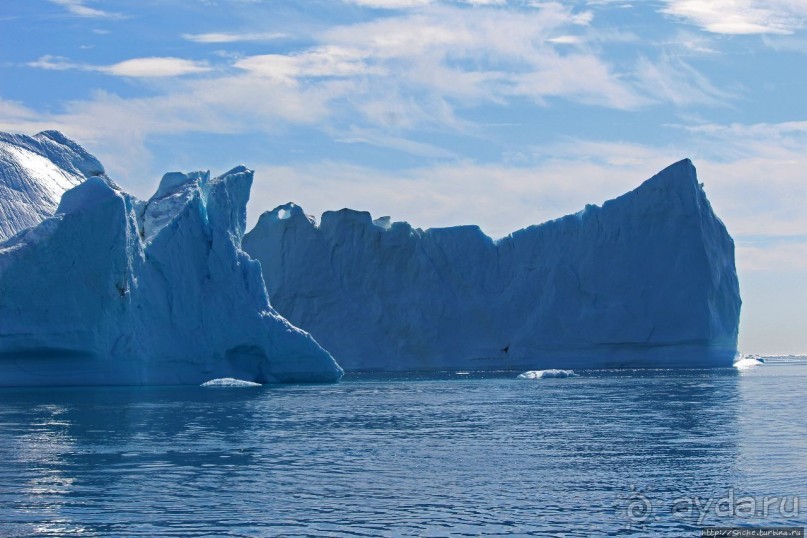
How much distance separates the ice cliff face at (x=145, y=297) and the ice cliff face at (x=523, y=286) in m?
10.9

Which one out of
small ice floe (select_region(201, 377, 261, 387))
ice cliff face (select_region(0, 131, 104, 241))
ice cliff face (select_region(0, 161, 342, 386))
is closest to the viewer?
ice cliff face (select_region(0, 161, 342, 386))

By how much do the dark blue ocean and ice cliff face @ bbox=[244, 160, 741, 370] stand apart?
17169mm

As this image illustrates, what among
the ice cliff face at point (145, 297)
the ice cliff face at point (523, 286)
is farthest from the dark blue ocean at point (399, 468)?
the ice cliff face at point (523, 286)

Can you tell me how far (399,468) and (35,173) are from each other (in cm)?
1959

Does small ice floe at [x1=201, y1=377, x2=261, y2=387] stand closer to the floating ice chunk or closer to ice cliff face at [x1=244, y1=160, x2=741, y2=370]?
the floating ice chunk

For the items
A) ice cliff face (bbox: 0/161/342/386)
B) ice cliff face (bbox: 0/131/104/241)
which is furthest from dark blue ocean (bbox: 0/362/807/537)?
→ ice cliff face (bbox: 0/131/104/241)

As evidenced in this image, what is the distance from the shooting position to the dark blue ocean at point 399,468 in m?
7.97

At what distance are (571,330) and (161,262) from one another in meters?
17.2

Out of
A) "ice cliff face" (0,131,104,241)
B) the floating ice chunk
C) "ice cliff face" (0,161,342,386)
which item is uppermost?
"ice cliff face" (0,131,104,241)

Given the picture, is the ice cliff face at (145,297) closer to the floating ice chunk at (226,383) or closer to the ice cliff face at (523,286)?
the floating ice chunk at (226,383)

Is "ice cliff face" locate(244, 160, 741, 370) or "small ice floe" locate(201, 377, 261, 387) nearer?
"small ice floe" locate(201, 377, 261, 387)

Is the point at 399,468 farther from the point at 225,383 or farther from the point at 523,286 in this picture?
the point at 523,286

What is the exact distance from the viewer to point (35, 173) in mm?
27188

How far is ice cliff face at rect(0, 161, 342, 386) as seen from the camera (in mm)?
22766
